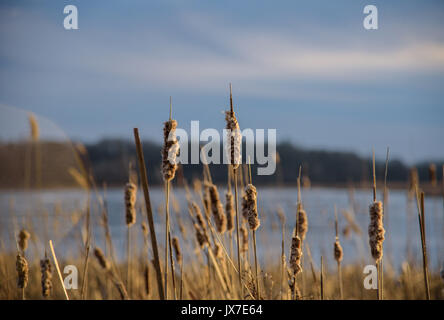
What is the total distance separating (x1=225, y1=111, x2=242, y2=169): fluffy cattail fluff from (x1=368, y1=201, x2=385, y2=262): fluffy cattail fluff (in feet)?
1.41

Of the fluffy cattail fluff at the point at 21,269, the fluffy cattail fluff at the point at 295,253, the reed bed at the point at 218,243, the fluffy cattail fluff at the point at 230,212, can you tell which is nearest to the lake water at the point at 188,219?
the reed bed at the point at 218,243

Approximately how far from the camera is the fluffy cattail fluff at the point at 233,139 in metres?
0.90

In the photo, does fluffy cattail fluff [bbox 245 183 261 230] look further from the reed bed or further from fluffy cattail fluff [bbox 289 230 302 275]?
fluffy cattail fluff [bbox 289 230 302 275]

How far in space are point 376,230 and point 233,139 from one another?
0.48 m

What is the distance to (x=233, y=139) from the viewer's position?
35.9 inches

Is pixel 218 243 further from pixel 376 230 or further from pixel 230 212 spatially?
pixel 376 230

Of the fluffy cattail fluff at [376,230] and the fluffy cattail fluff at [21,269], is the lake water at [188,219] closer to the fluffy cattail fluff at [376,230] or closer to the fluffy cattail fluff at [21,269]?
the fluffy cattail fluff at [21,269]

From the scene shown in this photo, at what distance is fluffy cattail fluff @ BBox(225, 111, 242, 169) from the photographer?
902 millimetres

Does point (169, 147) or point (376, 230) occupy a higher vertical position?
point (169, 147)

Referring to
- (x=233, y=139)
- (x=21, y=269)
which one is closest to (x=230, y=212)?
(x=233, y=139)

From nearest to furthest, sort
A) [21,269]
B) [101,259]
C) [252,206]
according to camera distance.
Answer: [252,206] → [21,269] → [101,259]
